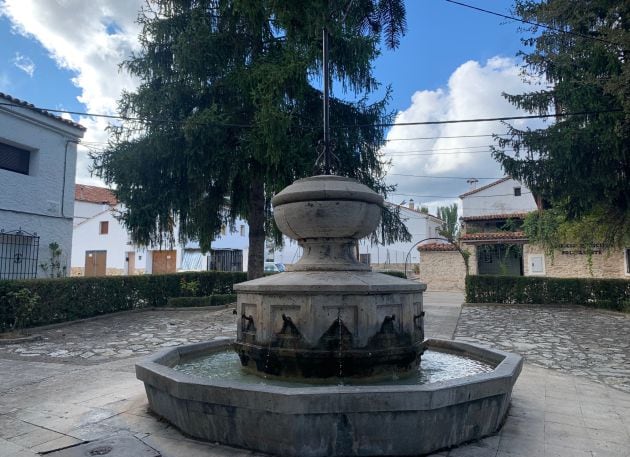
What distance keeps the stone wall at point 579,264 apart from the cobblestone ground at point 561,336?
603 cm

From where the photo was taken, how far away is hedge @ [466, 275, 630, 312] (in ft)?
46.9

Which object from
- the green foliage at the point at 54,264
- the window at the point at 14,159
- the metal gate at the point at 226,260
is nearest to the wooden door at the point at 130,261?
the metal gate at the point at 226,260

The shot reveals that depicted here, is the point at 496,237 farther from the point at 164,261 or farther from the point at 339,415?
the point at 339,415

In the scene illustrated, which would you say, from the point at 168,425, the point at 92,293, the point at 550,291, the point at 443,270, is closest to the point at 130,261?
the point at 92,293

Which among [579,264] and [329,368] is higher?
[579,264]

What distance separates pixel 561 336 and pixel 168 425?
8.97m

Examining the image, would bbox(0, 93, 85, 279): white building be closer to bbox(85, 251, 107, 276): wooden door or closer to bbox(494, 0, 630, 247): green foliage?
bbox(494, 0, 630, 247): green foliage

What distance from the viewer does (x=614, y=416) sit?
3738 mm

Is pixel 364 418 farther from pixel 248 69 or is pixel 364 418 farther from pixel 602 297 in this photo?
pixel 602 297

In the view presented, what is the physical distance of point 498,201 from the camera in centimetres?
3269

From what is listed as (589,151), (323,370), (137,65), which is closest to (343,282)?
(323,370)

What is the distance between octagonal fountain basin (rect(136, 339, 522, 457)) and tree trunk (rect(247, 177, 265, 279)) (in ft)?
30.6

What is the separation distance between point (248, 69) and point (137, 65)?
151 inches

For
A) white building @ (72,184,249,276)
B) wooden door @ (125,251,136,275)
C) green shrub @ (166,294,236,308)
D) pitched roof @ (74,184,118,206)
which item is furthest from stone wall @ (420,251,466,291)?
pitched roof @ (74,184,118,206)
